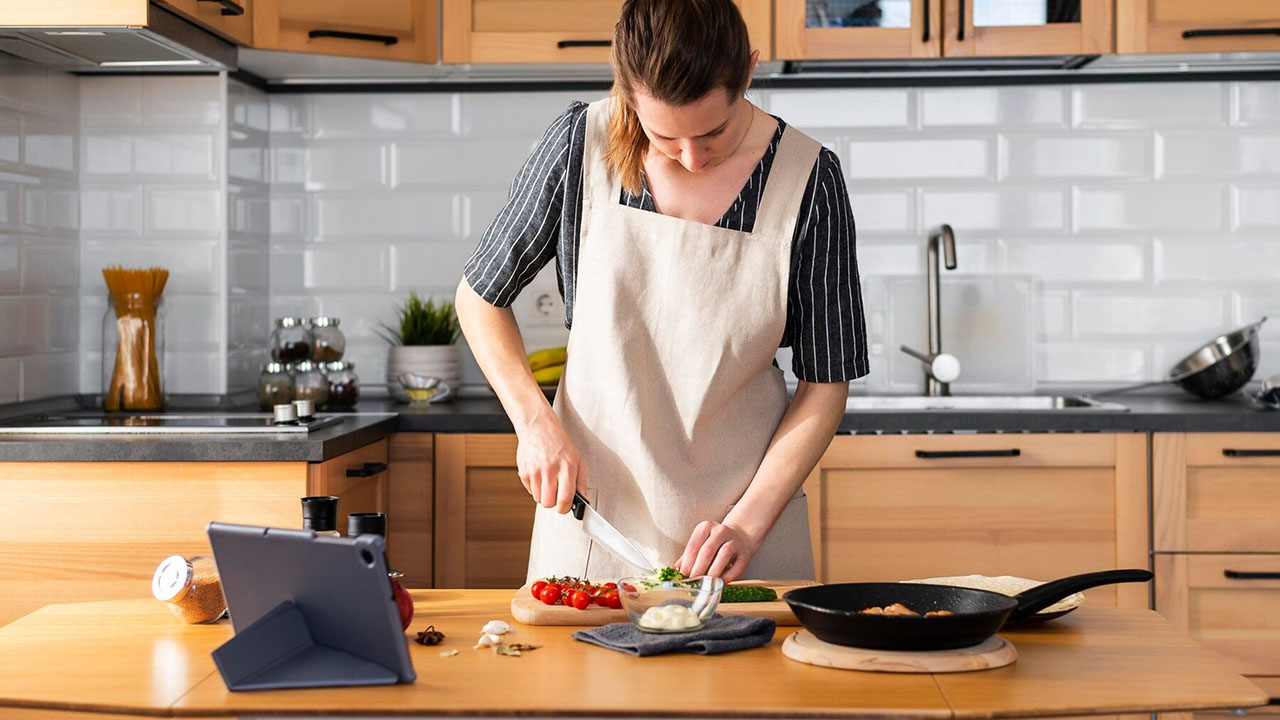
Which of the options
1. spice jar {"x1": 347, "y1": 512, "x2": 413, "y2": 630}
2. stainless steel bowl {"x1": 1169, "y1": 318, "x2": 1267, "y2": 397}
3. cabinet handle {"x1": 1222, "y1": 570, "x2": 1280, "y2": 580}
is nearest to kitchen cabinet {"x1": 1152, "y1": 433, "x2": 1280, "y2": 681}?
cabinet handle {"x1": 1222, "y1": 570, "x2": 1280, "y2": 580}

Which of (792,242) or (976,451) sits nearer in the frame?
(792,242)

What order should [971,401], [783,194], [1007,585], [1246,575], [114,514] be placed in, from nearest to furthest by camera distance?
1. [1007,585]
2. [783,194]
3. [114,514]
4. [1246,575]
5. [971,401]

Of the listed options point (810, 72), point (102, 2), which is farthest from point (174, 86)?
point (810, 72)

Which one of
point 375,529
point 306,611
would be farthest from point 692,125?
point 306,611

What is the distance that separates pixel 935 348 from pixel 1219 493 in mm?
792

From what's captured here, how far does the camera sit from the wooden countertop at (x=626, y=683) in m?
1.11

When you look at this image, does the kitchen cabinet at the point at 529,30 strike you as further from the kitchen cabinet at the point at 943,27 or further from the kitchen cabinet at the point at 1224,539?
the kitchen cabinet at the point at 1224,539

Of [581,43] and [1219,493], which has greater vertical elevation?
[581,43]

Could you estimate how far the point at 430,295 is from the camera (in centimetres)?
336

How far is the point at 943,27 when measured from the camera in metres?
2.99

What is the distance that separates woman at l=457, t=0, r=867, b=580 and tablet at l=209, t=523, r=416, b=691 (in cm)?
59

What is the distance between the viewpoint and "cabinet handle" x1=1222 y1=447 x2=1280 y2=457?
2.68 meters

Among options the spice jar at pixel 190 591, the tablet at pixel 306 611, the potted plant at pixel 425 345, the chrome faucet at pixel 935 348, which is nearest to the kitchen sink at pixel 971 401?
the chrome faucet at pixel 935 348

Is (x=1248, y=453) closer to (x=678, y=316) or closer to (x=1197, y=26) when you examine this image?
(x=1197, y=26)
